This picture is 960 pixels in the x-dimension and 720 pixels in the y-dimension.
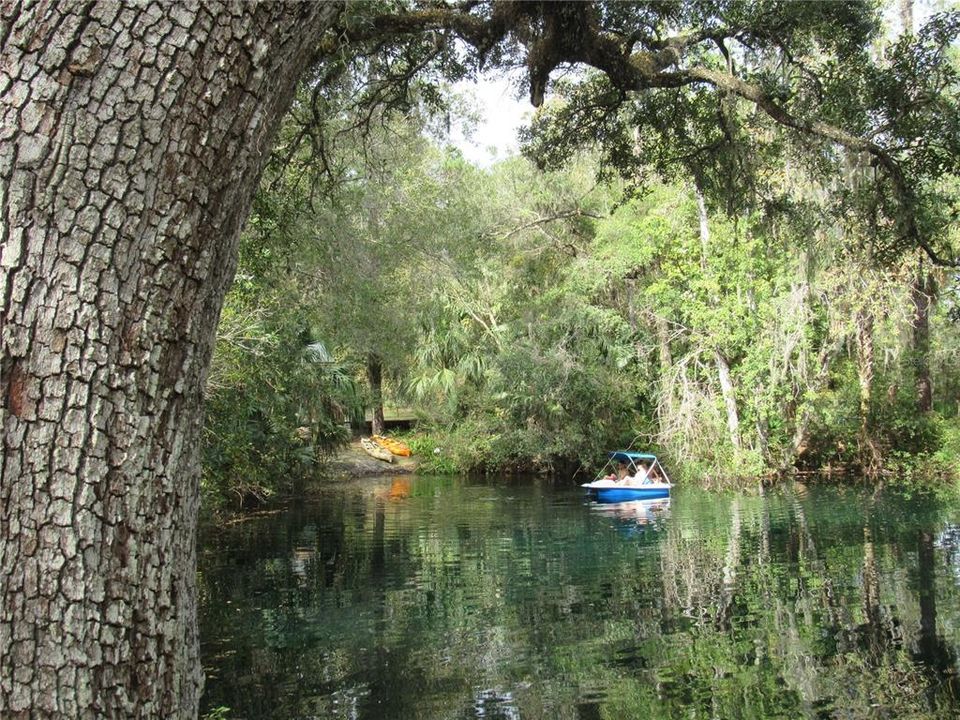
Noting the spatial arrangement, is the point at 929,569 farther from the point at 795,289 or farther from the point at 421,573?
the point at 795,289

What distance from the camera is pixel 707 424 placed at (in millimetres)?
21047

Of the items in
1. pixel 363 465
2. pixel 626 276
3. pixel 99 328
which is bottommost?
pixel 363 465

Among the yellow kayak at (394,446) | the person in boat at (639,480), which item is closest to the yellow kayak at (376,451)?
the yellow kayak at (394,446)

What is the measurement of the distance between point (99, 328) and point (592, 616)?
866 cm

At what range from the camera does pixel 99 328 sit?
1624 millimetres

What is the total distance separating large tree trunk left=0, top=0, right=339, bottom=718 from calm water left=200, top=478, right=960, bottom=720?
18.6ft

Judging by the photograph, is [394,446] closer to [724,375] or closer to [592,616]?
[724,375]

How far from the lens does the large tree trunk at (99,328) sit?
1.58 meters

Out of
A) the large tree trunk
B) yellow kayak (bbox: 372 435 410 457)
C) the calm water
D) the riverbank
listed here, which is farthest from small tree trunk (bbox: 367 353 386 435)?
the large tree trunk

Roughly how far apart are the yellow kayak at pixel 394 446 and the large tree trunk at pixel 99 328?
2831 centimetres

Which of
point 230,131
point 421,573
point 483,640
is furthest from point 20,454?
point 421,573

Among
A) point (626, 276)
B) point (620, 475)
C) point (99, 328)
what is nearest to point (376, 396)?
point (626, 276)

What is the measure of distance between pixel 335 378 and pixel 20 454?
19451mm

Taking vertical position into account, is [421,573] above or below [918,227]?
below
